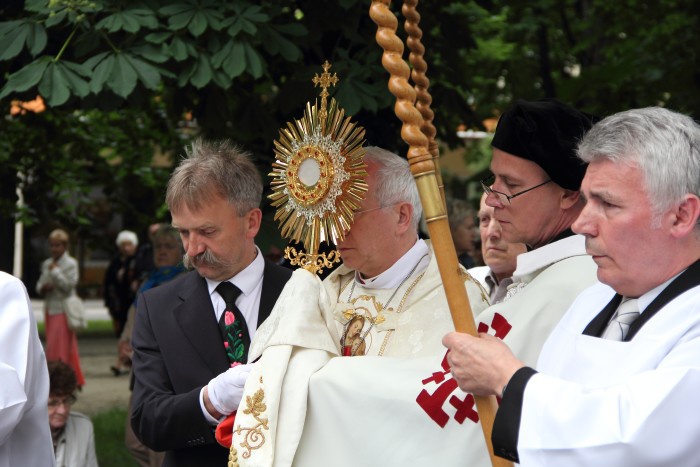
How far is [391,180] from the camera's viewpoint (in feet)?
11.6

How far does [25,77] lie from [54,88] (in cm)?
16

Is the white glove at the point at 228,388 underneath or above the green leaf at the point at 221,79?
underneath

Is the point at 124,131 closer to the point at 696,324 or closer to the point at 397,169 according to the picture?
the point at 397,169

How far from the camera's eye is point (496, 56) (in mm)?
10664

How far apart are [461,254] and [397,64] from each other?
5.12 metres

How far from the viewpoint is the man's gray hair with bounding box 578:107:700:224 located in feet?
8.15

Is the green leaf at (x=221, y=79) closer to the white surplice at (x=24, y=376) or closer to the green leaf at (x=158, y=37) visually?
the green leaf at (x=158, y=37)

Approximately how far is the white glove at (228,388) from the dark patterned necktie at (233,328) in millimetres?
285

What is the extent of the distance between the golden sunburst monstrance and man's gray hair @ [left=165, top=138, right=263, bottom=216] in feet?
1.55

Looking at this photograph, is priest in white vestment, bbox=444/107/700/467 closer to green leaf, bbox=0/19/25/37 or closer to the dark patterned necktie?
the dark patterned necktie

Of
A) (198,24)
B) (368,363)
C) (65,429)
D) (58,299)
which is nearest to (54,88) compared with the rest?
(198,24)

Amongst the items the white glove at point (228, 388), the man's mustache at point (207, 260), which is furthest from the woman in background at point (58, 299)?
the white glove at point (228, 388)

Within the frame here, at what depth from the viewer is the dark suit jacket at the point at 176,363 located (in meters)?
3.63

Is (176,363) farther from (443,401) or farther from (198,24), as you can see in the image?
(198,24)
